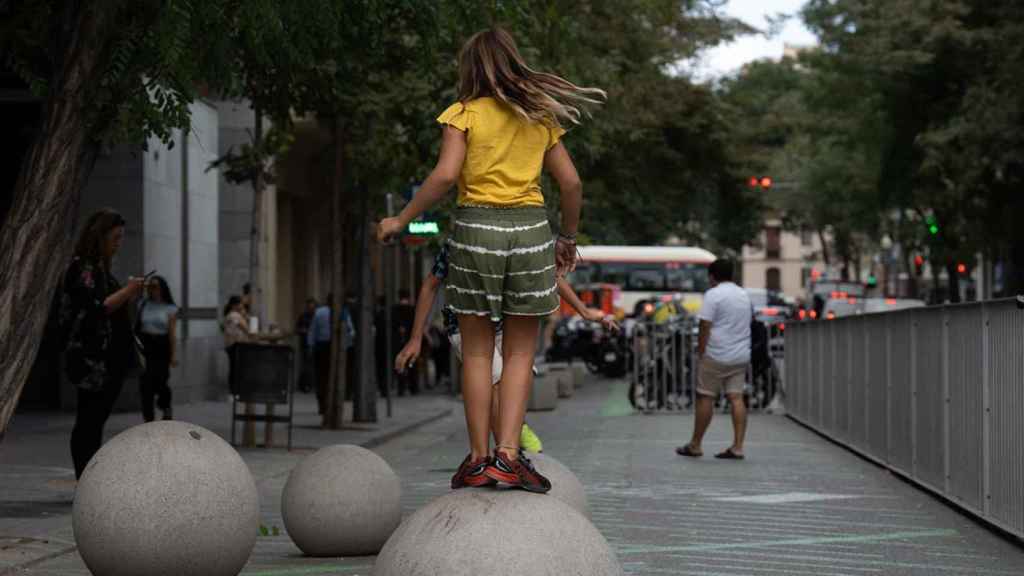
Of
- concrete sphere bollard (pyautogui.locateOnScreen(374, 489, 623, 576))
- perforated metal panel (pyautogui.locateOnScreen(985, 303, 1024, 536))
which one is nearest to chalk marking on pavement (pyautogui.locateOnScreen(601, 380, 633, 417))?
perforated metal panel (pyautogui.locateOnScreen(985, 303, 1024, 536))

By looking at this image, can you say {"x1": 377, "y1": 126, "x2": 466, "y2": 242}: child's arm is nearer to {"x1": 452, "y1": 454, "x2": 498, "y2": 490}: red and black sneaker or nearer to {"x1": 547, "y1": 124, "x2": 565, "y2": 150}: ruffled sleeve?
{"x1": 547, "y1": 124, "x2": 565, "y2": 150}: ruffled sleeve

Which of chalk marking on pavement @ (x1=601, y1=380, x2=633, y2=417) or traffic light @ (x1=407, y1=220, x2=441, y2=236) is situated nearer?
traffic light @ (x1=407, y1=220, x2=441, y2=236)

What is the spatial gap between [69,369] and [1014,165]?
29658mm

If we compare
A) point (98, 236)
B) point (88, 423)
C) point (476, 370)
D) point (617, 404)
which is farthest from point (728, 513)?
point (617, 404)

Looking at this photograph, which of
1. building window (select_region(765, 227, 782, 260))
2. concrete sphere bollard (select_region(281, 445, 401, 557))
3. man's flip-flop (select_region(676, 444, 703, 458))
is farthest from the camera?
building window (select_region(765, 227, 782, 260))

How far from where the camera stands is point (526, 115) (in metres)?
7.15

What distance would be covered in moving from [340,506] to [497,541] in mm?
4331

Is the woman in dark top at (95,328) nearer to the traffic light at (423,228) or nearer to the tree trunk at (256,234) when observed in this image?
the tree trunk at (256,234)

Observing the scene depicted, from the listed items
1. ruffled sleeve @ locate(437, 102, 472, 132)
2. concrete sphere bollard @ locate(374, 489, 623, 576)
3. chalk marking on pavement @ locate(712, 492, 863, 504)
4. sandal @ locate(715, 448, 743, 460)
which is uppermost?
ruffled sleeve @ locate(437, 102, 472, 132)

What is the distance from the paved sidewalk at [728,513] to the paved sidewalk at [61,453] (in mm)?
91

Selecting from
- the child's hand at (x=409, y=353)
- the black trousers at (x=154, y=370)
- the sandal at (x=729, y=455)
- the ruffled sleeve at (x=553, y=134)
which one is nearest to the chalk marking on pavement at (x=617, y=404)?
the sandal at (x=729, y=455)

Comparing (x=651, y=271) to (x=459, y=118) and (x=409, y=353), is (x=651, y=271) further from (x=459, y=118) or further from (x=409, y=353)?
(x=459, y=118)

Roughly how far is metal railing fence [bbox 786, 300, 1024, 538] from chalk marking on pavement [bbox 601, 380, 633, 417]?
7068 mm

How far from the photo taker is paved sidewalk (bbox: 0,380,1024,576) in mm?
10070
